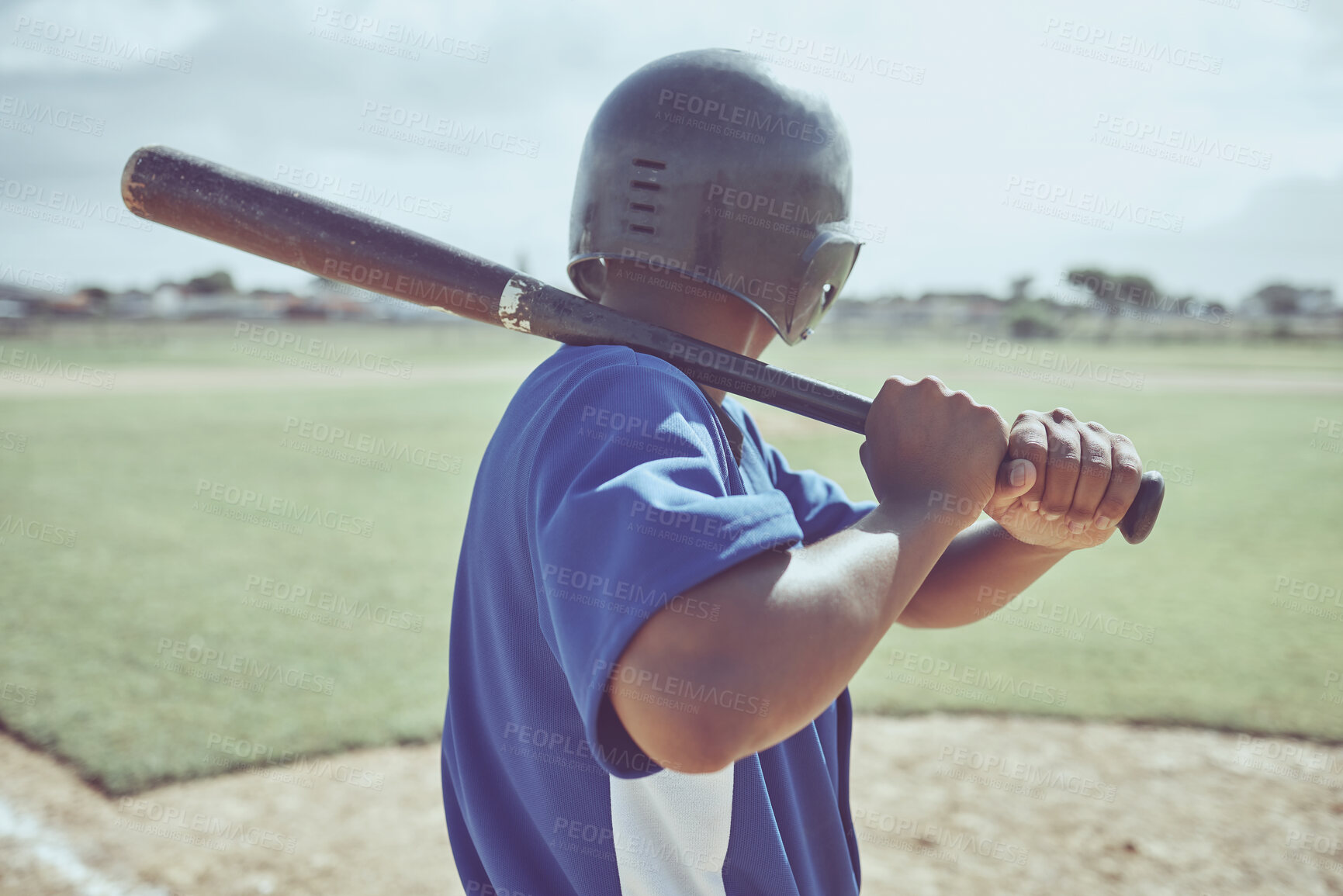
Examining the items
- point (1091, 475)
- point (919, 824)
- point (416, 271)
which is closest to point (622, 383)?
point (416, 271)

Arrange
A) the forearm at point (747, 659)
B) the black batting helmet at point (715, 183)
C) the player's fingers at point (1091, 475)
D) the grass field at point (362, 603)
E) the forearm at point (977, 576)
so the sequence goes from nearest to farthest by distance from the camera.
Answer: the forearm at point (747, 659) → the player's fingers at point (1091, 475) → the black batting helmet at point (715, 183) → the forearm at point (977, 576) → the grass field at point (362, 603)

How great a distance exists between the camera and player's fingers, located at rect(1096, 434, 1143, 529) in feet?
4.85

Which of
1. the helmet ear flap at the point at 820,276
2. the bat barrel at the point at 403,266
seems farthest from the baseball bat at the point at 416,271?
the helmet ear flap at the point at 820,276

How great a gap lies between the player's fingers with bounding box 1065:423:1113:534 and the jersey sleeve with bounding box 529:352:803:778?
0.70 meters

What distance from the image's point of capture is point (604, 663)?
0.92 meters

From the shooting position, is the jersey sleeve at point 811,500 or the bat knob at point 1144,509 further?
the jersey sleeve at point 811,500

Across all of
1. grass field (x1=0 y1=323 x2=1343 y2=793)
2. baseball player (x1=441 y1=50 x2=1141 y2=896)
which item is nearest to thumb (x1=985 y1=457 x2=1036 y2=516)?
baseball player (x1=441 y1=50 x2=1141 y2=896)

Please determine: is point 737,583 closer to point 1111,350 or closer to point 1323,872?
point 1323,872

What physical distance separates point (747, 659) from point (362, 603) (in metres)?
5.60

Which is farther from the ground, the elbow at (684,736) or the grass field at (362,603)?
Answer: the elbow at (684,736)

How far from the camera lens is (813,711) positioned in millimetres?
978

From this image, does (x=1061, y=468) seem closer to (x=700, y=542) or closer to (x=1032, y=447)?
(x=1032, y=447)

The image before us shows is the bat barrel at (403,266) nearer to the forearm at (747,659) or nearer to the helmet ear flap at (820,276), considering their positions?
the helmet ear flap at (820,276)

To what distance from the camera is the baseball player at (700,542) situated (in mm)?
935
